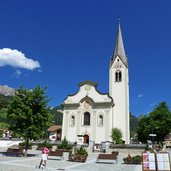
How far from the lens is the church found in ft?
152

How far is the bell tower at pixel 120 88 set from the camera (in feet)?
153

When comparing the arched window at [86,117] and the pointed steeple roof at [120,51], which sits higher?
the pointed steeple roof at [120,51]

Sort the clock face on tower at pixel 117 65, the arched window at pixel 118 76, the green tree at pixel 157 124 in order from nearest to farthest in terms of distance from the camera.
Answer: the green tree at pixel 157 124, the arched window at pixel 118 76, the clock face on tower at pixel 117 65

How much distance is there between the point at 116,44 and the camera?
184 ft

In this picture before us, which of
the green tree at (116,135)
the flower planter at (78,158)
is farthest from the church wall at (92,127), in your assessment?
the flower planter at (78,158)

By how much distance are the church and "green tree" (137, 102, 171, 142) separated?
590cm

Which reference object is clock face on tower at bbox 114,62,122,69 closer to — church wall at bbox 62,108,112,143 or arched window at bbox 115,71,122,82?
arched window at bbox 115,71,122,82

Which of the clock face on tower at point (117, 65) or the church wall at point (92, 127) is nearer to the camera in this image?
the church wall at point (92, 127)

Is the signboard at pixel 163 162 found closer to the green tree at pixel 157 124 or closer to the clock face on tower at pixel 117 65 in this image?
the green tree at pixel 157 124

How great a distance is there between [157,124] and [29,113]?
32023 mm

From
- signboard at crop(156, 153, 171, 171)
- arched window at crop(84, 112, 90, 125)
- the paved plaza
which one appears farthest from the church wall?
signboard at crop(156, 153, 171, 171)

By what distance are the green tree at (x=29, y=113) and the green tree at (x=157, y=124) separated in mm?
28322

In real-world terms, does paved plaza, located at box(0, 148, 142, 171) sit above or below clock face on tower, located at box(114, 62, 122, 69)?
below

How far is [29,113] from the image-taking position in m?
23.4
